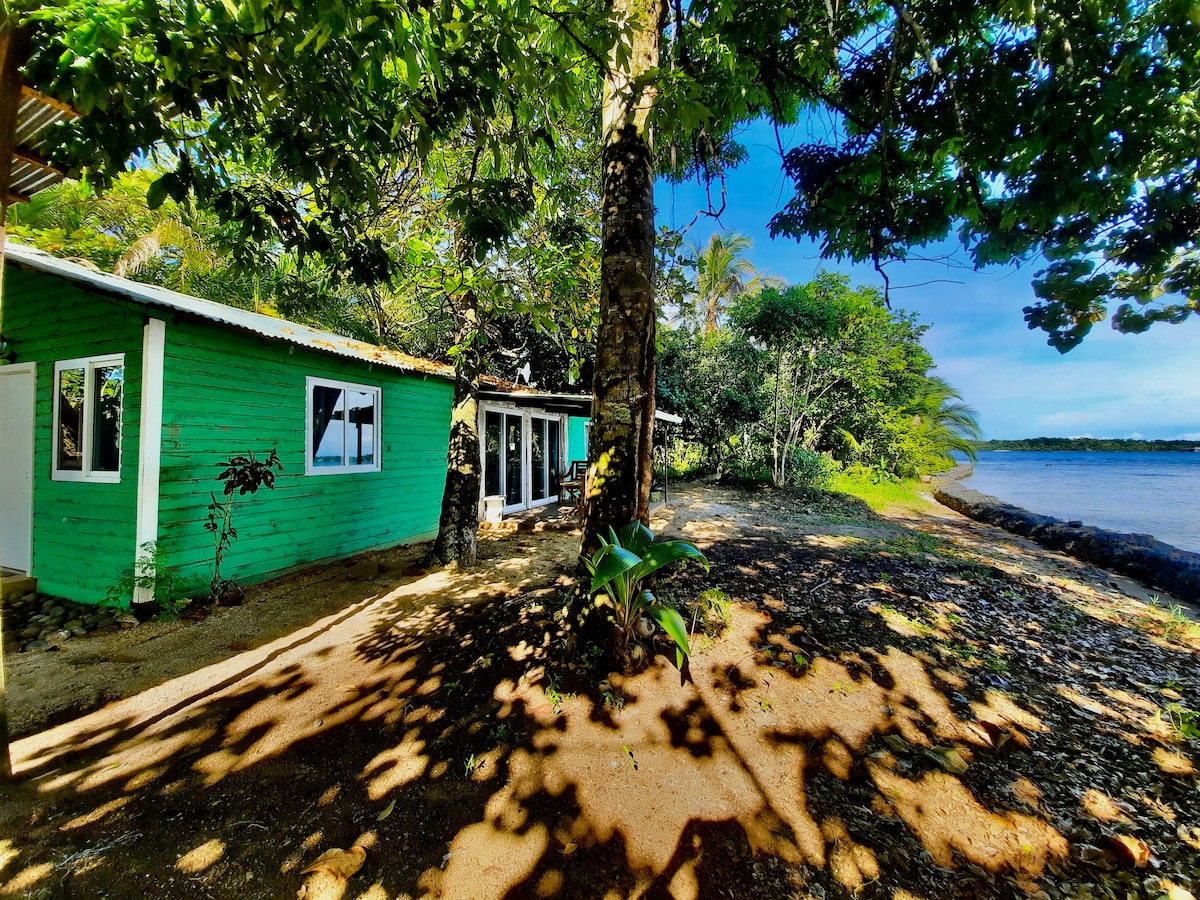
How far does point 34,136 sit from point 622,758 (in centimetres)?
493

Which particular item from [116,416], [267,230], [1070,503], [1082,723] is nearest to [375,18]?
[267,230]

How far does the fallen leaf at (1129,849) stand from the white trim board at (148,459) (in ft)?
23.8

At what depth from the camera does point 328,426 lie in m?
6.57

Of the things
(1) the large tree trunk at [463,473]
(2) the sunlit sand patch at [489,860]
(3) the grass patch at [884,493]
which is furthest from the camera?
(3) the grass patch at [884,493]

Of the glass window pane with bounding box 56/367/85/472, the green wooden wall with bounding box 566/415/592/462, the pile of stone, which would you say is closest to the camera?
the pile of stone

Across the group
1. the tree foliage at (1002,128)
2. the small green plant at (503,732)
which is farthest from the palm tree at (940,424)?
the small green plant at (503,732)

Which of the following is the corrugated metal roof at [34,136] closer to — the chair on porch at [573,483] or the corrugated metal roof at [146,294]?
the corrugated metal roof at [146,294]

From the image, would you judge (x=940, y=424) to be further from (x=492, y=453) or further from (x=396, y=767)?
(x=396, y=767)

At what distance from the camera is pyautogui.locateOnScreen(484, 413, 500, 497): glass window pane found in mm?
9734

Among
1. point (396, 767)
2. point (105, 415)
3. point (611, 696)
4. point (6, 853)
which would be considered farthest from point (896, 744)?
point (105, 415)

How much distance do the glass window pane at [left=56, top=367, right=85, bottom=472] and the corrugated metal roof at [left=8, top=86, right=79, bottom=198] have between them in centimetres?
284

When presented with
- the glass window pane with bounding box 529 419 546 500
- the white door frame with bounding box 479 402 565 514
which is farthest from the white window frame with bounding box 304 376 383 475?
the glass window pane with bounding box 529 419 546 500

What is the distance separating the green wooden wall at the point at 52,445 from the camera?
180 inches

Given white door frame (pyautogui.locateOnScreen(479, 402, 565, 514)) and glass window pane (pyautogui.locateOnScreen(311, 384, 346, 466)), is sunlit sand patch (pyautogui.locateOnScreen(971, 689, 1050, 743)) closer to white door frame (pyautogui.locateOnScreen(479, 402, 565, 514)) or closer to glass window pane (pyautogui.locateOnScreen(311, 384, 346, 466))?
glass window pane (pyautogui.locateOnScreen(311, 384, 346, 466))
